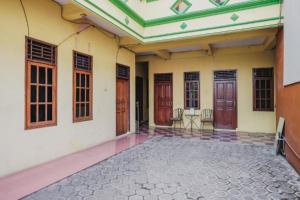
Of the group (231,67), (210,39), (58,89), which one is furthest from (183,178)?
(231,67)

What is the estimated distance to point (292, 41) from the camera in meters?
3.61

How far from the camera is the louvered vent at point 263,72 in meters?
7.24

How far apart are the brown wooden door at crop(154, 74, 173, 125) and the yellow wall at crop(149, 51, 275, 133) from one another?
9.1 inches

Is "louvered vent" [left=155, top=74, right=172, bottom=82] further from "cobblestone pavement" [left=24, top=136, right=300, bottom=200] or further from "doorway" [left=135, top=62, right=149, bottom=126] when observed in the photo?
"cobblestone pavement" [left=24, top=136, right=300, bottom=200]

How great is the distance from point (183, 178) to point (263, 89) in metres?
5.77

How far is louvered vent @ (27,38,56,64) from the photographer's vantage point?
3.70m

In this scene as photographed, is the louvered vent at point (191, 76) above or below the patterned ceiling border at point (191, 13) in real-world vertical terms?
below

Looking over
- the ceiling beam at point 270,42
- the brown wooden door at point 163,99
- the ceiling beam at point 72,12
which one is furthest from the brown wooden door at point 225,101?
the ceiling beam at point 72,12

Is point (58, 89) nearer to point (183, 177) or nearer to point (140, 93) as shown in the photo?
point (183, 177)

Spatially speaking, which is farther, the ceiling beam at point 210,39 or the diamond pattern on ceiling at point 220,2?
the ceiling beam at point 210,39

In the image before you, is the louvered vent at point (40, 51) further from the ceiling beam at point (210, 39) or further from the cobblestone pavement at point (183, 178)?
the ceiling beam at point (210, 39)

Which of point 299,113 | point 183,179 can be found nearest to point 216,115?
point 299,113

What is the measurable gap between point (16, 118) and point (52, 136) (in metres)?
0.85

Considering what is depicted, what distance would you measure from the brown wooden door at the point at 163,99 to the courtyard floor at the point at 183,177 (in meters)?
3.84
